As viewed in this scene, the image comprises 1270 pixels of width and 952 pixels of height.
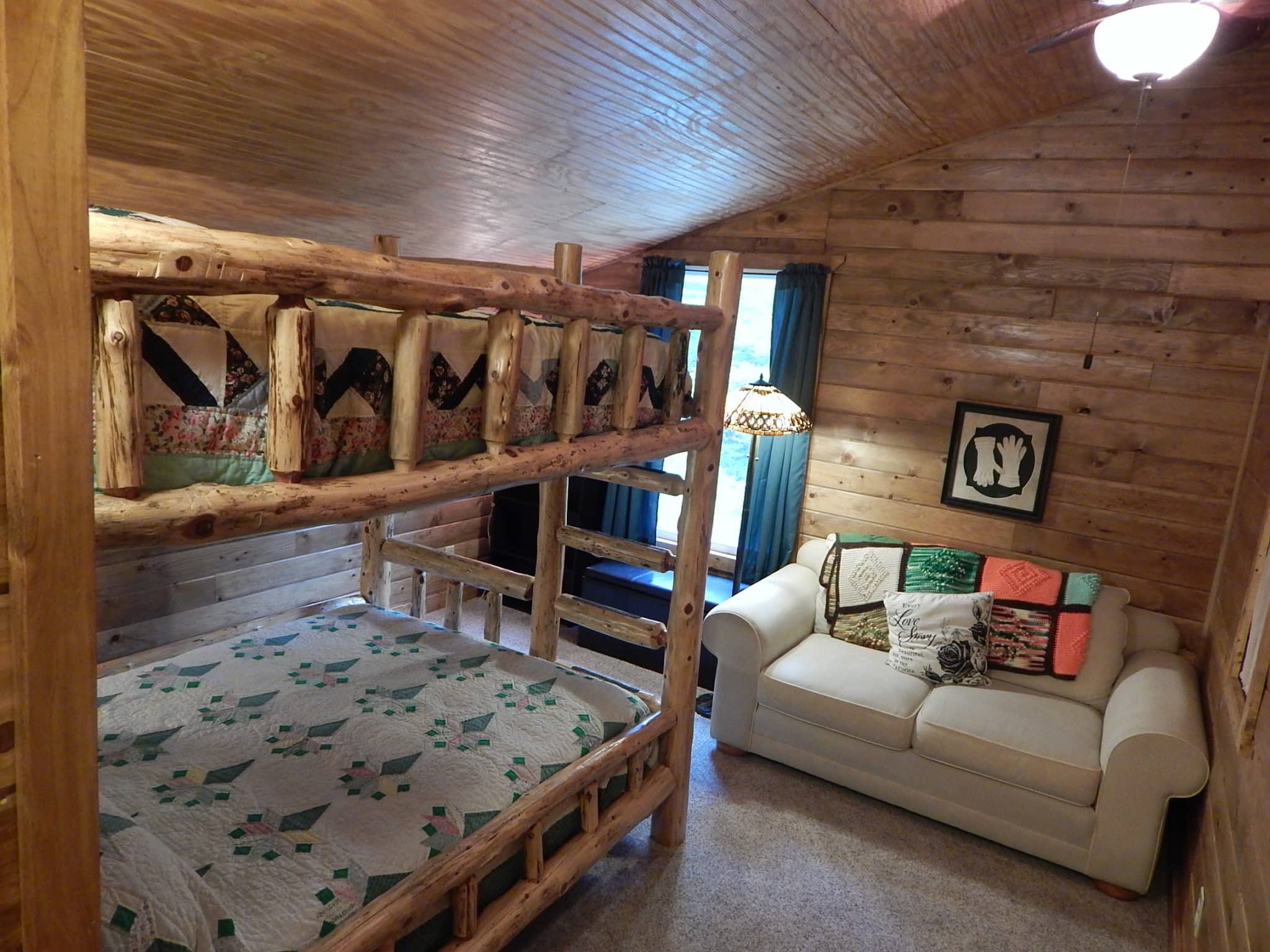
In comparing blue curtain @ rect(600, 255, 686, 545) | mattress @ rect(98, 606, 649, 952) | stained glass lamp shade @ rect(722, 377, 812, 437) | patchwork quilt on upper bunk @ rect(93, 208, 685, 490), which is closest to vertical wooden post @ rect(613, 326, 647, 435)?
patchwork quilt on upper bunk @ rect(93, 208, 685, 490)

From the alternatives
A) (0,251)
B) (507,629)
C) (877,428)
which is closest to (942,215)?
(877,428)

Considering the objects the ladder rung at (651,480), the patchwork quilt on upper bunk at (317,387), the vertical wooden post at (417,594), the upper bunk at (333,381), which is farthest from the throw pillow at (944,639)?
the patchwork quilt on upper bunk at (317,387)

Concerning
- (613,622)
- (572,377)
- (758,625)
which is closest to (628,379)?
(572,377)

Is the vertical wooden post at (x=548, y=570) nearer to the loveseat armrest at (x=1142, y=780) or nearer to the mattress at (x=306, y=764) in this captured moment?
the mattress at (x=306, y=764)

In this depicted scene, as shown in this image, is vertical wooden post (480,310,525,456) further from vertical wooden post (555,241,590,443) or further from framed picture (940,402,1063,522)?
framed picture (940,402,1063,522)

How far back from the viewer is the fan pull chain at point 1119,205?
3.19 m

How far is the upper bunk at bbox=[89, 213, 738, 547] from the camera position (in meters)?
1.06

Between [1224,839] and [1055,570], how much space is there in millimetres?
1450

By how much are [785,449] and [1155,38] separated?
2.33 m

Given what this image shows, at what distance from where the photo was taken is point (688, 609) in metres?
2.65

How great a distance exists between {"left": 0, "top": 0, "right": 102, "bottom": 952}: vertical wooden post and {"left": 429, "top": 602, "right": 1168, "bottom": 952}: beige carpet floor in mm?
1574

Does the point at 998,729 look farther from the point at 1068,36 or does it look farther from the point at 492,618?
the point at 1068,36

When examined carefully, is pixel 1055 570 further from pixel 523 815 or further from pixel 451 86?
pixel 451 86

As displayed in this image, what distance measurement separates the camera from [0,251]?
2.60 ft
